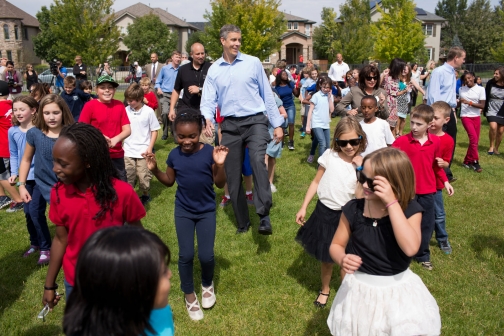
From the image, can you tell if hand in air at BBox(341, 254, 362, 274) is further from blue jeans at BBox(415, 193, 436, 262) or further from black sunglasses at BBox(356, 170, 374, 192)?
blue jeans at BBox(415, 193, 436, 262)

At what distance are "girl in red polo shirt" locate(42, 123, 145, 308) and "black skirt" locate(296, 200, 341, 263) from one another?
190 centimetres

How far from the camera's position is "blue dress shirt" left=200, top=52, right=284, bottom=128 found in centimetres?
553

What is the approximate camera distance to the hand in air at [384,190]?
8.35 ft

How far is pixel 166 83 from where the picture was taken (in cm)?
1211

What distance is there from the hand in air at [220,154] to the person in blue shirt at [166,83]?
8326 mm

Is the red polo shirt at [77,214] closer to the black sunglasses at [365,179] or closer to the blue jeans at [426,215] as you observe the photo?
the black sunglasses at [365,179]

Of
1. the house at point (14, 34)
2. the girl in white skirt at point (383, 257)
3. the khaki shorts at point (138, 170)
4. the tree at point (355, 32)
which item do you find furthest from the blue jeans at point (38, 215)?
the house at point (14, 34)

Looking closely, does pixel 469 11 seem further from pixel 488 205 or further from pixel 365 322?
pixel 365 322

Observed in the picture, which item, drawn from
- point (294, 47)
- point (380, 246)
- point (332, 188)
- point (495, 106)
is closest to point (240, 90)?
point (332, 188)

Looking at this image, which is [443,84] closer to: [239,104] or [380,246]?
[239,104]

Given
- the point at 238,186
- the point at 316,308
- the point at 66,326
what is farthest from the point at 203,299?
the point at 66,326

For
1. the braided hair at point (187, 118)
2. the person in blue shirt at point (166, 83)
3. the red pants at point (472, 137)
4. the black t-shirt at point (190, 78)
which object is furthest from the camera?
the person in blue shirt at point (166, 83)

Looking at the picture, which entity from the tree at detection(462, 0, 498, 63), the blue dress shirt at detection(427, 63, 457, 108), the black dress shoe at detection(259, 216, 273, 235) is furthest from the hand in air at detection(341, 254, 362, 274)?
the tree at detection(462, 0, 498, 63)

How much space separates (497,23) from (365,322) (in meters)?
83.4
